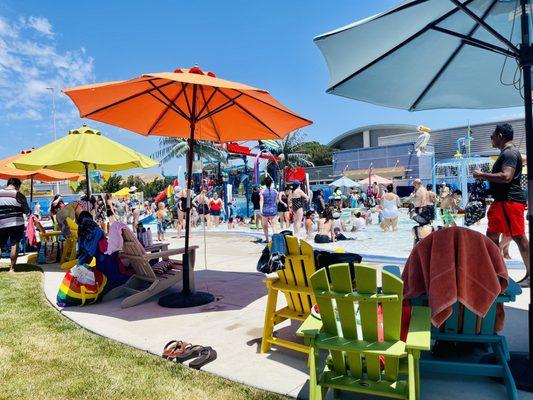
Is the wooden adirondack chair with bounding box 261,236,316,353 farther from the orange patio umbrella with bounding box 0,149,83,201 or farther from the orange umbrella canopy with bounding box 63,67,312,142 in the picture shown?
the orange patio umbrella with bounding box 0,149,83,201

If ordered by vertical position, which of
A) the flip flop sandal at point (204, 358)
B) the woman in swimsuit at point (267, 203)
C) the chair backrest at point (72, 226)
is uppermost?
the woman in swimsuit at point (267, 203)

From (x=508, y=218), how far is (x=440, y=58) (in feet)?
6.23

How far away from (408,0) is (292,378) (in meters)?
2.97

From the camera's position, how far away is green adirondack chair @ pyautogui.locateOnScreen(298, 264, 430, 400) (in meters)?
2.21

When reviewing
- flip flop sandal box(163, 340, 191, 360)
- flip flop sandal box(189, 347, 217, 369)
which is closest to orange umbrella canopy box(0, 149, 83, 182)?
flip flop sandal box(163, 340, 191, 360)

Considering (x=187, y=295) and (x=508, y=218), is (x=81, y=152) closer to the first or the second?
(x=187, y=295)

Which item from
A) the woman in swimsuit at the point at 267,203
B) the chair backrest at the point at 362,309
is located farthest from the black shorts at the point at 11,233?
the chair backrest at the point at 362,309

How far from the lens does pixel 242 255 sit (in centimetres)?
865

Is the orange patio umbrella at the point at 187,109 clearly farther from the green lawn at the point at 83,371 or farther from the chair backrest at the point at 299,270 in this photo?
the chair backrest at the point at 299,270

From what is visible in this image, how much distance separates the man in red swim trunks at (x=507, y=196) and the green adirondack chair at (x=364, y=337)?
2.53 m

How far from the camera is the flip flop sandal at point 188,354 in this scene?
3.21 meters

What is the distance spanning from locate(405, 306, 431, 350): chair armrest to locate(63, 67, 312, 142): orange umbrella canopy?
8.29 feet

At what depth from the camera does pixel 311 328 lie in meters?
2.42

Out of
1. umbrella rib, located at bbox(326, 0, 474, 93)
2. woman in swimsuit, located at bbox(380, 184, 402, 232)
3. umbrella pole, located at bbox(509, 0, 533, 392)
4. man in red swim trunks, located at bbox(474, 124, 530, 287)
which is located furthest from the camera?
woman in swimsuit, located at bbox(380, 184, 402, 232)
